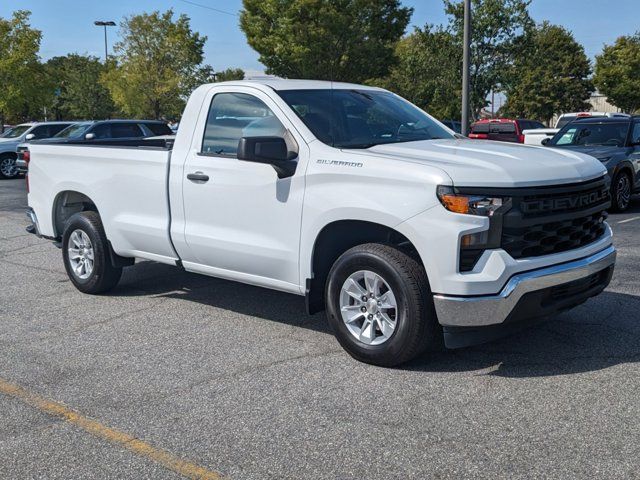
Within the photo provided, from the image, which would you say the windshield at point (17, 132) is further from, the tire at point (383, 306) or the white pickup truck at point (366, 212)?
the tire at point (383, 306)

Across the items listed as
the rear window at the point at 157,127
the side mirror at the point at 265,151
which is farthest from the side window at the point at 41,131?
the side mirror at the point at 265,151

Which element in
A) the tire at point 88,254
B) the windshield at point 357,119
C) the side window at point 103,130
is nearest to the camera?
the windshield at point 357,119

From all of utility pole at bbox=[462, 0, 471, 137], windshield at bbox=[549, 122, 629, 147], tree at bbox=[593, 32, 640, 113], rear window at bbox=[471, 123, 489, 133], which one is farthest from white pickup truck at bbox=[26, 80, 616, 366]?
tree at bbox=[593, 32, 640, 113]

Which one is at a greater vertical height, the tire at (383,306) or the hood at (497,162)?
the hood at (497,162)

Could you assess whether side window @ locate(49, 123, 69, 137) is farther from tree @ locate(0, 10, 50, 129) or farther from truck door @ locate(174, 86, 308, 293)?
truck door @ locate(174, 86, 308, 293)

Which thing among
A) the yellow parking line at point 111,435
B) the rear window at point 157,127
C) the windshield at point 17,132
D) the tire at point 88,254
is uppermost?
the rear window at point 157,127

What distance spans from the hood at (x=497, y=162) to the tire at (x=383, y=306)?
2.15 feet

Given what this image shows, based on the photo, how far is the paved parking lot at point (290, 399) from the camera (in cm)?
375

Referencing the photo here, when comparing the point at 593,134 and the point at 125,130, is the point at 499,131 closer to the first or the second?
the point at 593,134

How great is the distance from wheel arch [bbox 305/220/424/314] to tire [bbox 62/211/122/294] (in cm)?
257

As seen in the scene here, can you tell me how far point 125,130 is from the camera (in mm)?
20047

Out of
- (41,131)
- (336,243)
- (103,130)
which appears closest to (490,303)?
(336,243)

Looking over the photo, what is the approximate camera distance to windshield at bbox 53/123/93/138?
20328 mm

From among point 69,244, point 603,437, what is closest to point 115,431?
point 603,437
